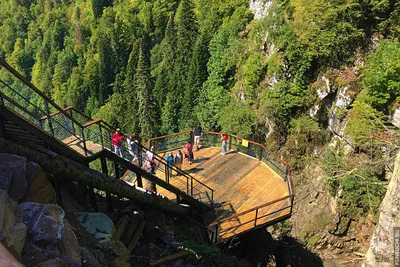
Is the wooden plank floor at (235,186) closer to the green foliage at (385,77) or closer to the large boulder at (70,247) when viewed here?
the large boulder at (70,247)

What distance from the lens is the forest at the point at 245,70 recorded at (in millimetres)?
16562

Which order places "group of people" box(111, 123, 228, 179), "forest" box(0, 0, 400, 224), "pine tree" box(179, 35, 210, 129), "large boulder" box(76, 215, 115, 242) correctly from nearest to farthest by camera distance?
"large boulder" box(76, 215, 115, 242), "group of people" box(111, 123, 228, 179), "forest" box(0, 0, 400, 224), "pine tree" box(179, 35, 210, 129)

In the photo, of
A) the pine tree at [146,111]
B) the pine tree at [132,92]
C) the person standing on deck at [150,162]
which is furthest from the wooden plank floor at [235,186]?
the pine tree at [132,92]

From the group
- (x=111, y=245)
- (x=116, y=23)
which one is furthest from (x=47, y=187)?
(x=116, y=23)

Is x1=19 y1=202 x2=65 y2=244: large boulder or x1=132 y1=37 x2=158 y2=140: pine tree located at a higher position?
x1=19 y1=202 x2=65 y2=244: large boulder

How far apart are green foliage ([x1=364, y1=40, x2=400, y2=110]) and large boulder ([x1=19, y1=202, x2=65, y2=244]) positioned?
15835mm

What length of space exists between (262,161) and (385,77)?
26.1 ft

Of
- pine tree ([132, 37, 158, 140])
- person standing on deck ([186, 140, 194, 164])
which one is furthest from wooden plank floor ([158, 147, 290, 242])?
pine tree ([132, 37, 158, 140])

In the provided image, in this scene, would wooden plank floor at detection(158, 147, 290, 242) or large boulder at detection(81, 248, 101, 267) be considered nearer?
large boulder at detection(81, 248, 101, 267)

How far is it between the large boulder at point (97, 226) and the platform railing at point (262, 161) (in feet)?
10.4

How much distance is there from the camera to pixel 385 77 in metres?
15.4

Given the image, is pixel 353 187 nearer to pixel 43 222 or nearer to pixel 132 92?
pixel 43 222

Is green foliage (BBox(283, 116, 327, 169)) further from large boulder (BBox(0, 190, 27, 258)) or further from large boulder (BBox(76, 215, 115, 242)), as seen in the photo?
large boulder (BBox(0, 190, 27, 258))

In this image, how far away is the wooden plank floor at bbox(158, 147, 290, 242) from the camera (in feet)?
32.0
